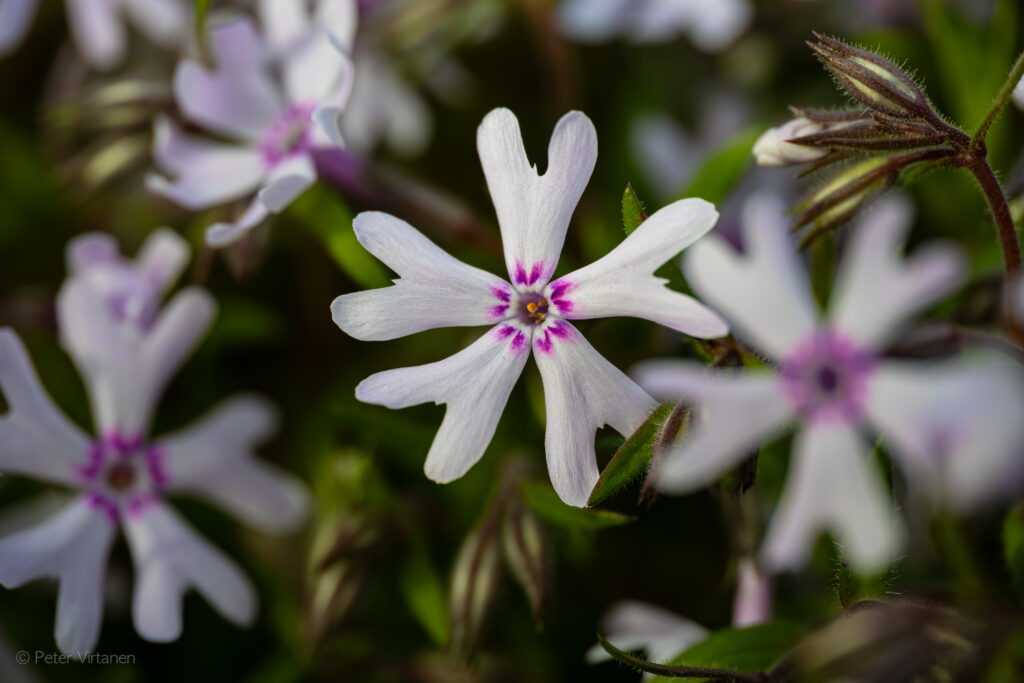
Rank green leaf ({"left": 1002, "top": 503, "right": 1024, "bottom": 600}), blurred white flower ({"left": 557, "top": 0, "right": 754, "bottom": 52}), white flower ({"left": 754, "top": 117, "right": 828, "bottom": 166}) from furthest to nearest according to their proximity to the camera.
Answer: blurred white flower ({"left": 557, "top": 0, "right": 754, "bottom": 52}) → green leaf ({"left": 1002, "top": 503, "right": 1024, "bottom": 600}) → white flower ({"left": 754, "top": 117, "right": 828, "bottom": 166})

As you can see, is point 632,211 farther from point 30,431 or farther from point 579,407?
point 30,431

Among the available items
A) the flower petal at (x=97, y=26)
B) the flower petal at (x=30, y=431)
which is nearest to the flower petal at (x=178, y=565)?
the flower petal at (x=30, y=431)

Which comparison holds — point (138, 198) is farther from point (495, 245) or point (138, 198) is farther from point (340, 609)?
point (340, 609)

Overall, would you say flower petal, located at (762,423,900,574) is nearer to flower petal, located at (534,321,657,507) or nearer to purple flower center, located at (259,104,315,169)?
flower petal, located at (534,321,657,507)

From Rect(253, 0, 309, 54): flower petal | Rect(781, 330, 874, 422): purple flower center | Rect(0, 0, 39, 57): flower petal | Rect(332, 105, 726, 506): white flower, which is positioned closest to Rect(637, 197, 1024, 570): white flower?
Rect(781, 330, 874, 422): purple flower center

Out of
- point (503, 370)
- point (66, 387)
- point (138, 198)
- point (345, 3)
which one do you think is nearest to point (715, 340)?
point (503, 370)

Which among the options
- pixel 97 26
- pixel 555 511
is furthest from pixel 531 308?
Answer: pixel 97 26

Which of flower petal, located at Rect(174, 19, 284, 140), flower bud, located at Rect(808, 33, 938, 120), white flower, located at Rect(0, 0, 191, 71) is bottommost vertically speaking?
flower bud, located at Rect(808, 33, 938, 120)
